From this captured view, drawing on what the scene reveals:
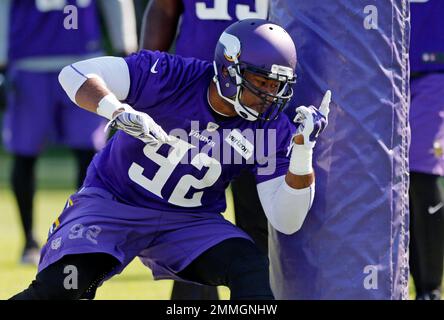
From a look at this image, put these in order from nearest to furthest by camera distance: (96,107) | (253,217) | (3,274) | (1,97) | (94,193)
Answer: (96,107)
(94,193)
(253,217)
(3,274)
(1,97)

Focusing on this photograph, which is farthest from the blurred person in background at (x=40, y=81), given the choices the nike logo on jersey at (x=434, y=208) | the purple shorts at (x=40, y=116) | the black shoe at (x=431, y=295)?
the black shoe at (x=431, y=295)

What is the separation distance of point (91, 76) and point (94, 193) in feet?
1.52

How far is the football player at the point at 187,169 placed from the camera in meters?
3.83

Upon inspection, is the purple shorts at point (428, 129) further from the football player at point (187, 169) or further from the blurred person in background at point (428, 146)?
the football player at point (187, 169)

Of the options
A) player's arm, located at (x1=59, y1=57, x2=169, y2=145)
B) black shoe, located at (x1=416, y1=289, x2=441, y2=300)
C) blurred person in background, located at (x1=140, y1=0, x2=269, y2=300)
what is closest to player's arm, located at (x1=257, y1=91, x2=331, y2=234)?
player's arm, located at (x1=59, y1=57, x2=169, y2=145)

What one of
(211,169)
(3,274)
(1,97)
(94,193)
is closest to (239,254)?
(211,169)

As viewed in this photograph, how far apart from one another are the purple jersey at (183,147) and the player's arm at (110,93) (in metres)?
0.06

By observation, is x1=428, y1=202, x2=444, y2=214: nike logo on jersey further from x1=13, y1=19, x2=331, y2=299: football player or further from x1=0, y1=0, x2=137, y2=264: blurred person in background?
x1=0, y1=0, x2=137, y2=264: blurred person in background

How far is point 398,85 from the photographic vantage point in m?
3.87

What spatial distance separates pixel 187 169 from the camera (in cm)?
402

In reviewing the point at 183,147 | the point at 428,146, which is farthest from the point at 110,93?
the point at 428,146

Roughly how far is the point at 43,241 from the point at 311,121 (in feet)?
12.8

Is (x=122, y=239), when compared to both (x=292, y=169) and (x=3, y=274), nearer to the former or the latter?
(x=292, y=169)

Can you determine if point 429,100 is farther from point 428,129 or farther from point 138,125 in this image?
point 138,125
